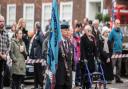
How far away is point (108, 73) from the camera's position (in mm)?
18797

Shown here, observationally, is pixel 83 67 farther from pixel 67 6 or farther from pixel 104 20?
pixel 67 6

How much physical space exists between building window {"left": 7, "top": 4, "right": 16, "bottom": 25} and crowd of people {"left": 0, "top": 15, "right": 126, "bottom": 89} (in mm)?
21378

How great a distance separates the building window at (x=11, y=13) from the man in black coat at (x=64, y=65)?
28.7m

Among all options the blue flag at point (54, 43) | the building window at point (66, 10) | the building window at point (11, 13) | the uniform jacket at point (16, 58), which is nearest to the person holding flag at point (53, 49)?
the blue flag at point (54, 43)

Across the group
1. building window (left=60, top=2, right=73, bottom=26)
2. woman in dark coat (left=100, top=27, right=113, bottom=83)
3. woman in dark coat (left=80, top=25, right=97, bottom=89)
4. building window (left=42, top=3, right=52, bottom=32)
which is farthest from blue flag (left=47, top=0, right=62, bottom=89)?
building window (left=42, top=3, right=52, bottom=32)

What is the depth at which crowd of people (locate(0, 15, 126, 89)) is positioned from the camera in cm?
1180

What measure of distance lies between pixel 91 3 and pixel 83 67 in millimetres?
18404

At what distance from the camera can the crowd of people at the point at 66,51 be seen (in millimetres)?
11797

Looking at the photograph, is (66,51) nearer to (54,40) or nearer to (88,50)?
(54,40)

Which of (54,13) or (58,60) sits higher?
(54,13)

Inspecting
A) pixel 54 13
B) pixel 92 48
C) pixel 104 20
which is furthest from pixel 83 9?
pixel 54 13

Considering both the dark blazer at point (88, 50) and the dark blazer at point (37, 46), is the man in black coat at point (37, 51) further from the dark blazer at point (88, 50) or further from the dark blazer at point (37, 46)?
the dark blazer at point (88, 50)

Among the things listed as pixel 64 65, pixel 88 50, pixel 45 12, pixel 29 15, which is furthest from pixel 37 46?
pixel 29 15

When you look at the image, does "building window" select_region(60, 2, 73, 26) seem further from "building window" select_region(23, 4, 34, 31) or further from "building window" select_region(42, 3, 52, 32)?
"building window" select_region(23, 4, 34, 31)
